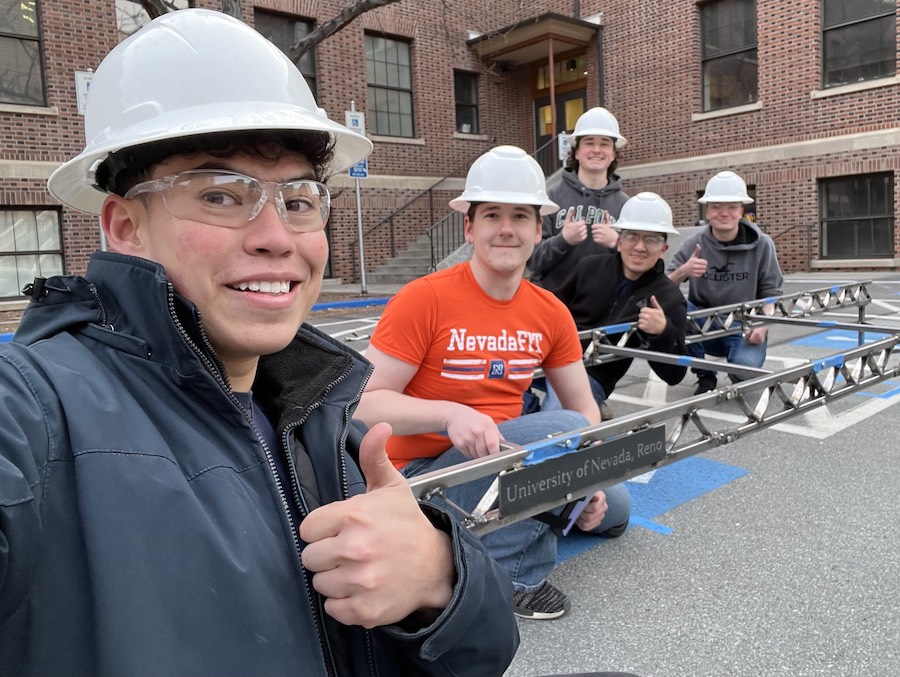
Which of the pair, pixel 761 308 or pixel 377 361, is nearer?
pixel 377 361

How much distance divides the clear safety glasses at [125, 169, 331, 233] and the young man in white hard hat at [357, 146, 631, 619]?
4.61 feet

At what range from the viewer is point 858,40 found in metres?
14.2

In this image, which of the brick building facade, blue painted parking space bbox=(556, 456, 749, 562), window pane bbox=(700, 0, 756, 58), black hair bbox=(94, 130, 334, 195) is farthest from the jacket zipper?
window pane bbox=(700, 0, 756, 58)

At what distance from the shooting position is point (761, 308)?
6078 mm

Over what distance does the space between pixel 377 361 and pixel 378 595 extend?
5.72ft

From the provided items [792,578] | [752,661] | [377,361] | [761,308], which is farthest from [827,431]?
[377,361]

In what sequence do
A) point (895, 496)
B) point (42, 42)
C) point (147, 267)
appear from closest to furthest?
point (147, 267), point (895, 496), point (42, 42)

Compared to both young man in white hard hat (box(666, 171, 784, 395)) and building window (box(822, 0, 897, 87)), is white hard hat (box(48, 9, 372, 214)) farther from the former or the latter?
building window (box(822, 0, 897, 87))

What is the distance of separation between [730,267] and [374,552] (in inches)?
228

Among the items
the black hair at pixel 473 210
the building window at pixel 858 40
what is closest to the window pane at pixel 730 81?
the building window at pixel 858 40

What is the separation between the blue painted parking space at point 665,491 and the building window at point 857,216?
1274 cm

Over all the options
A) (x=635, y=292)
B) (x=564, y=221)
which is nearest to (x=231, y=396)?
(x=635, y=292)

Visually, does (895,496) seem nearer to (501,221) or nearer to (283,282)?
(501,221)

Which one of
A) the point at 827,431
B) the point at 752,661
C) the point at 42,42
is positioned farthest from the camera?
the point at 42,42
